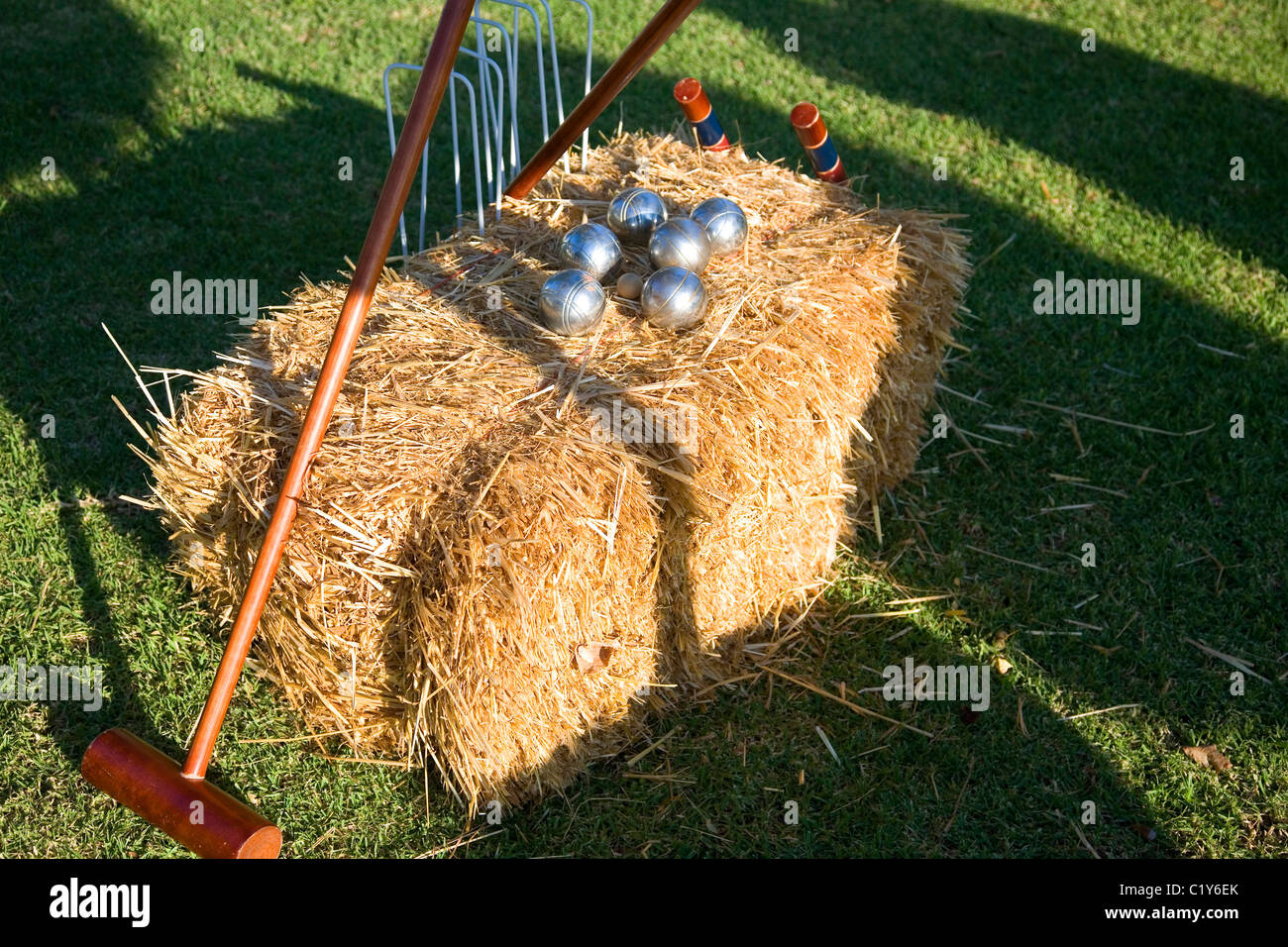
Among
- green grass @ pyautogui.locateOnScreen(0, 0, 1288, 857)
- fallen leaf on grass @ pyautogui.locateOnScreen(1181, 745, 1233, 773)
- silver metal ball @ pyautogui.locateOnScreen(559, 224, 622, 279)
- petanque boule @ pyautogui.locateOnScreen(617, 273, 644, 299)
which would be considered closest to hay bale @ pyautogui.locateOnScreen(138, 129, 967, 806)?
petanque boule @ pyautogui.locateOnScreen(617, 273, 644, 299)

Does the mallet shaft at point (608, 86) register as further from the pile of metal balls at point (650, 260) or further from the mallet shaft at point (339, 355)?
the mallet shaft at point (339, 355)

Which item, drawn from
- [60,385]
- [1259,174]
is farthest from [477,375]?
[1259,174]

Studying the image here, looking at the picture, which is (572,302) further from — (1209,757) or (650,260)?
(1209,757)

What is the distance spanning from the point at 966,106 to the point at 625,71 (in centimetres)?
423

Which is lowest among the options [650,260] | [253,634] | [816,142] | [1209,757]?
[1209,757]

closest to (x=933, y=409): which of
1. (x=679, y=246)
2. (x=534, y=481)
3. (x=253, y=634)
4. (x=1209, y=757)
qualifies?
(x=679, y=246)

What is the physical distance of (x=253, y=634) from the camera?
2.99 meters

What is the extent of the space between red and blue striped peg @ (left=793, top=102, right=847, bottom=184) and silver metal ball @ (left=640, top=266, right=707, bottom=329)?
1025mm

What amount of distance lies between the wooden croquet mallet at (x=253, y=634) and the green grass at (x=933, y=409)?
0.34 meters

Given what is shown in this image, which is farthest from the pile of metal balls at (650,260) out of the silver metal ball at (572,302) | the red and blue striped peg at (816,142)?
the red and blue striped peg at (816,142)

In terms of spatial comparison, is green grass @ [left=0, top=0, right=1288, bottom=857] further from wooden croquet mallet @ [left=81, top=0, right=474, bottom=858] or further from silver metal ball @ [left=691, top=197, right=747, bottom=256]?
silver metal ball @ [left=691, top=197, right=747, bottom=256]

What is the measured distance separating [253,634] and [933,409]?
326cm

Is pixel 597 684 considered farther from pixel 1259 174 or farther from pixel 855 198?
pixel 1259 174

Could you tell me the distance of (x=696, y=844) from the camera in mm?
3270
